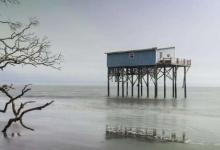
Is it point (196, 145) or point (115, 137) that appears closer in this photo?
point (196, 145)

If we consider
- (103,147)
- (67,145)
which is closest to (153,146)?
(103,147)

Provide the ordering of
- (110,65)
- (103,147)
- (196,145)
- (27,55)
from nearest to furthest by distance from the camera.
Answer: (27,55), (103,147), (196,145), (110,65)

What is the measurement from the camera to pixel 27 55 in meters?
8.60

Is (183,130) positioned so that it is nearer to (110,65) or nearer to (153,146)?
(153,146)

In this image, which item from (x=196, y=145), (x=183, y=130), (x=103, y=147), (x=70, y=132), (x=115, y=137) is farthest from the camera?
(x=183, y=130)

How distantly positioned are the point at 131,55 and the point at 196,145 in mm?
34814

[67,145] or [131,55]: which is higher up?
[131,55]

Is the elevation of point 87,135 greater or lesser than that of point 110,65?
lesser

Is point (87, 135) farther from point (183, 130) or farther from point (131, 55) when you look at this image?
point (131, 55)

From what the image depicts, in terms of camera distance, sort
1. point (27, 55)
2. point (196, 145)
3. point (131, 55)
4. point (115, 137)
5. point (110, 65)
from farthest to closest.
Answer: point (110, 65)
point (131, 55)
point (115, 137)
point (196, 145)
point (27, 55)

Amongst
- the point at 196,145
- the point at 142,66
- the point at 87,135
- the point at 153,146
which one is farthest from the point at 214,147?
the point at 142,66

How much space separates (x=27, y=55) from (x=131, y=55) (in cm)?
4113

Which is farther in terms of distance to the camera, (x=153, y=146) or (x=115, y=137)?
(x=115, y=137)

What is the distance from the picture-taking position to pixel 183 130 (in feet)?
64.9
